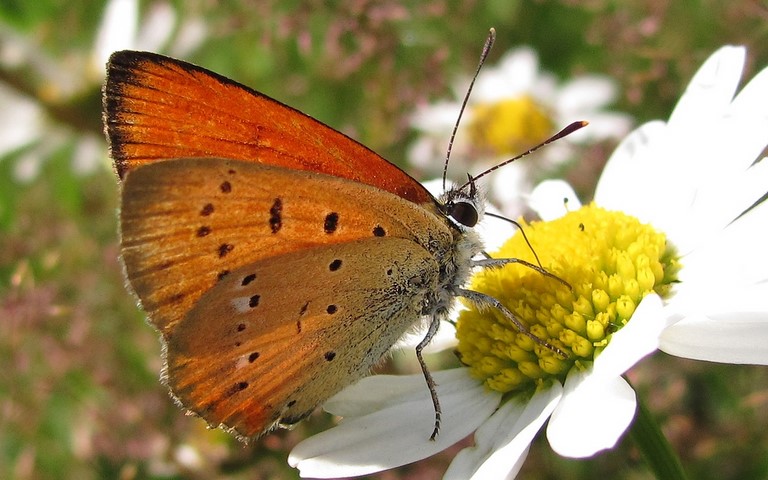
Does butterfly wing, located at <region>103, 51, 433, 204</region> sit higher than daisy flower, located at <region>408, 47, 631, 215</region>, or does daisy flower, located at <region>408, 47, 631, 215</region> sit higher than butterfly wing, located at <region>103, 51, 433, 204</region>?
daisy flower, located at <region>408, 47, 631, 215</region>

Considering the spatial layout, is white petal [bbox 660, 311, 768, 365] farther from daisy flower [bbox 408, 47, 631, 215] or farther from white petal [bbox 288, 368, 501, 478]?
daisy flower [bbox 408, 47, 631, 215]

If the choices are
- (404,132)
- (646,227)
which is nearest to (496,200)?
(404,132)

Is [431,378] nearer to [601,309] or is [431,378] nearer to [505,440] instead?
[505,440]

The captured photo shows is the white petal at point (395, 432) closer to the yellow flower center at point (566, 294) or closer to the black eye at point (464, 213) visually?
the yellow flower center at point (566, 294)

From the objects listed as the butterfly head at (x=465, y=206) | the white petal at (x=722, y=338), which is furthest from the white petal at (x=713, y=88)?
the white petal at (x=722, y=338)

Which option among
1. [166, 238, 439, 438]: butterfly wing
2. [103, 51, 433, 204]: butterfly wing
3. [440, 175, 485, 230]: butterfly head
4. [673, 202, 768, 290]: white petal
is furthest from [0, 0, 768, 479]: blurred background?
[103, 51, 433, 204]: butterfly wing

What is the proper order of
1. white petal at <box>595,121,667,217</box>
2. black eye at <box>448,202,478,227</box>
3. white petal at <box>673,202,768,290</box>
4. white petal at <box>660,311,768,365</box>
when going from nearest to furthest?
white petal at <box>660,311,768,365</box> < white petal at <box>673,202,768,290</box> < black eye at <box>448,202,478,227</box> < white petal at <box>595,121,667,217</box>

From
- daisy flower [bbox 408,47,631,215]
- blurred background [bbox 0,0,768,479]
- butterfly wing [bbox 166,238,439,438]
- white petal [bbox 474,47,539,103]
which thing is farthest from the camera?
white petal [bbox 474,47,539,103]
